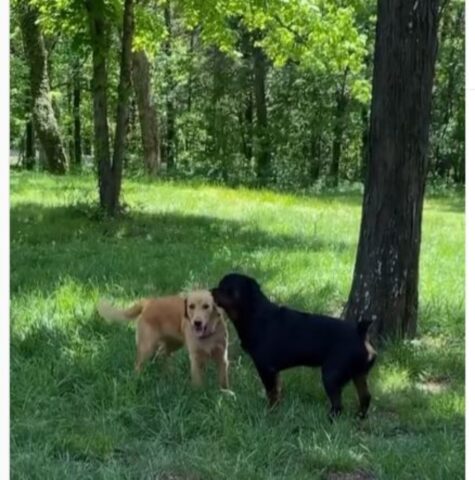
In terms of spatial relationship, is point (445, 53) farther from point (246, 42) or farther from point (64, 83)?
point (64, 83)

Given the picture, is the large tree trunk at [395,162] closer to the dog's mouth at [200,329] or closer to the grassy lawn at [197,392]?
the grassy lawn at [197,392]

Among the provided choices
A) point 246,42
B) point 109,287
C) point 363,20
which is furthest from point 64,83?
point 109,287

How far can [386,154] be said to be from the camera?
5.64 metres

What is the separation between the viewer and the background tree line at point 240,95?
46.0ft

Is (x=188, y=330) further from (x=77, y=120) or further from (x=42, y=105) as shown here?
(x=77, y=120)

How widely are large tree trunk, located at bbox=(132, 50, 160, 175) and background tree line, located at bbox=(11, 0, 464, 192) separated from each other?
Result: 0.09 feet

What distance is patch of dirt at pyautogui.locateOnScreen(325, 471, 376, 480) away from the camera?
3727 mm

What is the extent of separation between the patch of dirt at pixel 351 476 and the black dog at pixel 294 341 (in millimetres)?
672

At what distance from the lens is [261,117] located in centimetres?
2753

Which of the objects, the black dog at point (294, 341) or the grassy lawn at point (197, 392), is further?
the black dog at point (294, 341)

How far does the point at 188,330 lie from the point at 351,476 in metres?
1.48
